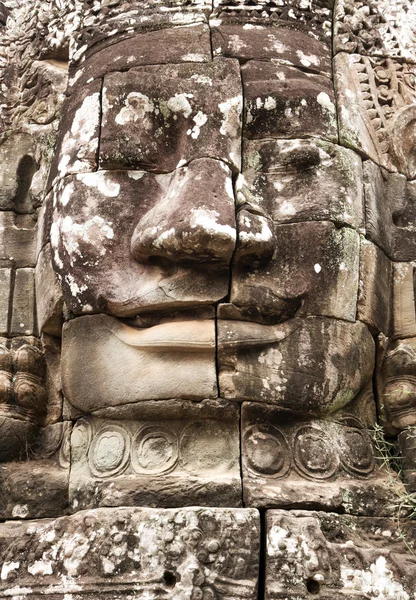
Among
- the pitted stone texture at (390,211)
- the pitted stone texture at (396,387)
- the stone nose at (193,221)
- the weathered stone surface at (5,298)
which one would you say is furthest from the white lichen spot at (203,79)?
the pitted stone texture at (396,387)

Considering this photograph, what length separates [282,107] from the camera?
6270 mm

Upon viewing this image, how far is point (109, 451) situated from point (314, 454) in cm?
99

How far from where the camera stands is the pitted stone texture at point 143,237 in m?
5.69

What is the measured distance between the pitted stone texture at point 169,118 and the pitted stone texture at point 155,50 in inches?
3.5

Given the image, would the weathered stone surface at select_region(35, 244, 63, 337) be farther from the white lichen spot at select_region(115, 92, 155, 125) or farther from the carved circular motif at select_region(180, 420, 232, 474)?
the carved circular motif at select_region(180, 420, 232, 474)

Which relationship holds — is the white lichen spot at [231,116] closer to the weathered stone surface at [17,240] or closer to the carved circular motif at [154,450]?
the weathered stone surface at [17,240]

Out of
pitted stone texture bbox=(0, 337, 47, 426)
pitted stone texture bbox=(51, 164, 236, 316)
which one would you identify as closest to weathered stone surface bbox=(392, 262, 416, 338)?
pitted stone texture bbox=(51, 164, 236, 316)

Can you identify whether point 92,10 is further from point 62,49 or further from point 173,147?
point 173,147

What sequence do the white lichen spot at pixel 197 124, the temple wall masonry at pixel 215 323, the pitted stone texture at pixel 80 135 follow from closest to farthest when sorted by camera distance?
the temple wall masonry at pixel 215 323, the white lichen spot at pixel 197 124, the pitted stone texture at pixel 80 135

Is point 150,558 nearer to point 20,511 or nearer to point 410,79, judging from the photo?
point 20,511

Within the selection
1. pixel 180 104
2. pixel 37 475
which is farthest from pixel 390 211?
pixel 37 475

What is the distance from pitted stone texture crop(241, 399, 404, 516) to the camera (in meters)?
5.62

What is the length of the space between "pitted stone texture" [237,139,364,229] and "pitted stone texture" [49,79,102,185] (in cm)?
80

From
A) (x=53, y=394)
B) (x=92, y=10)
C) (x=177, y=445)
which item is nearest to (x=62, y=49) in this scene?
(x=92, y=10)
